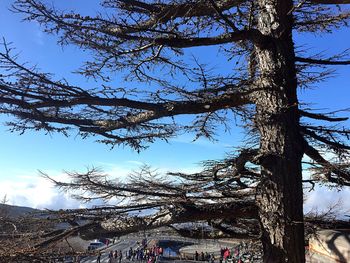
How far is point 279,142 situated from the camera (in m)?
4.81

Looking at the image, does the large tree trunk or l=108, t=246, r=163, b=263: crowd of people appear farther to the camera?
l=108, t=246, r=163, b=263: crowd of people

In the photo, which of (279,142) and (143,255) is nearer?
(279,142)

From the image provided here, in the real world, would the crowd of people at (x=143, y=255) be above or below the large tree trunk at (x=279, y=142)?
below

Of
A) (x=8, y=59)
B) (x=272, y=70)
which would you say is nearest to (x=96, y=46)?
(x=8, y=59)

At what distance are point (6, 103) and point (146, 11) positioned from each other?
→ 245 cm

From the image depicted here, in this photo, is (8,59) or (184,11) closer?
(8,59)

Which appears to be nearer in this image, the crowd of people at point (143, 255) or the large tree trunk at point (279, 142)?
the large tree trunk at point (279, 142)

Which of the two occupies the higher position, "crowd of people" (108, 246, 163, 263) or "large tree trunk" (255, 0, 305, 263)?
"large tree trunk" (255, 0, 305, 263)

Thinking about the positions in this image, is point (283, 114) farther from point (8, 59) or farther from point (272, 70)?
point (8, 59)

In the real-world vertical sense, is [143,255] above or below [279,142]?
below

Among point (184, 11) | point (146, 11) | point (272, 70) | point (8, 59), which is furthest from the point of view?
point (146, 11)

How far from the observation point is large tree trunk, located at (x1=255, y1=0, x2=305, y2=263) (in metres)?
4.48

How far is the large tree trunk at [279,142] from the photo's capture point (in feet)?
14.7

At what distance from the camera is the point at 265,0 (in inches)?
214
